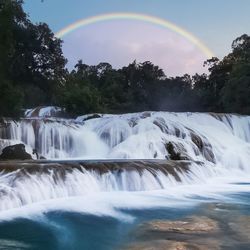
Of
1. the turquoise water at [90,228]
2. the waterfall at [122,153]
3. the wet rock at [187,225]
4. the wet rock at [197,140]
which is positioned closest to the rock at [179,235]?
the wet rock at [187,225]

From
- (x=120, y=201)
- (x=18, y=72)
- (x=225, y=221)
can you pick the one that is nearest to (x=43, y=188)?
(x=120, y=201)

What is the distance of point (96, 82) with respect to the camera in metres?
54.8

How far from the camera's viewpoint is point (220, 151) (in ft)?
79.7

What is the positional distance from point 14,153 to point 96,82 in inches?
1439

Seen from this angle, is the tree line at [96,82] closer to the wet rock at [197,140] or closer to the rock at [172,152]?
the rock at [172,152]

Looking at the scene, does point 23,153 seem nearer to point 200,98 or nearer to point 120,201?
point 120,201

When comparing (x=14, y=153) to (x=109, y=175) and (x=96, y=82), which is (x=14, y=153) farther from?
(x=96, y=82)

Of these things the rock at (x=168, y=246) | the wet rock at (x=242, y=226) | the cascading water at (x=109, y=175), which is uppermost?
the cascading water at (x=109, y=175)

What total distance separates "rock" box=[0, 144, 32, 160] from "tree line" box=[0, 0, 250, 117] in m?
1.52

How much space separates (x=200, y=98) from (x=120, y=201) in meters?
38.5

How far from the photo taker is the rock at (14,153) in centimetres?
1843

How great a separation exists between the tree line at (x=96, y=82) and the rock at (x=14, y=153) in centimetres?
152

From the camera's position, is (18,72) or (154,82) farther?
(154,82)

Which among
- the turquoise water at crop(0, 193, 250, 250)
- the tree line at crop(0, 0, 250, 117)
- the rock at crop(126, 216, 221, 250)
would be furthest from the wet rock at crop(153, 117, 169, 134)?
the rock at crop(126, 216, 221, 250)
